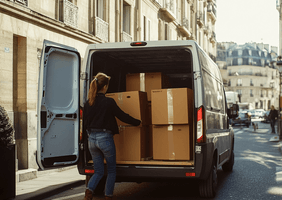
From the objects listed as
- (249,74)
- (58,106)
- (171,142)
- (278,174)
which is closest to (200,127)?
(171,142)

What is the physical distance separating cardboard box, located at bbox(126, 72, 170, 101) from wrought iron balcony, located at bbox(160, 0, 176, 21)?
17.6 metres

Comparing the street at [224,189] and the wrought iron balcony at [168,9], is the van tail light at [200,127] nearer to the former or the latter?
the street at [224,189]

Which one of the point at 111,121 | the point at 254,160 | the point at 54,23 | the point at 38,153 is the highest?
the point at 54,23

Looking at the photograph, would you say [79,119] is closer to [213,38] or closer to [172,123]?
[172,123]

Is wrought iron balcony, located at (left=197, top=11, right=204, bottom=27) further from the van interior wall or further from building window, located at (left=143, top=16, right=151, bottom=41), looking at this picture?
the van interior wall

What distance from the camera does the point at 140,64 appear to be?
864cm

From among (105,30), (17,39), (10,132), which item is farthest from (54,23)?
(10,132)

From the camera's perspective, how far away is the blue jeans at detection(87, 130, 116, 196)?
589cm

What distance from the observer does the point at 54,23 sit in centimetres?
1197

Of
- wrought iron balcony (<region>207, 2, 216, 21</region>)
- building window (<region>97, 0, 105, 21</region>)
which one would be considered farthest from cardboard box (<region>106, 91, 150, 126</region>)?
wrought iron balcony (<region>207, 2, 216, 21</region>)

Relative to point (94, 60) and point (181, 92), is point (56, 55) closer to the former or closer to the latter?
point (94, 60)

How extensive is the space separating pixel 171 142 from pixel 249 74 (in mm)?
98266

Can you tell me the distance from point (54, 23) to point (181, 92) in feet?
21.6

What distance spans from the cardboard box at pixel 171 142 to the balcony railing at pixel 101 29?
931 cm
